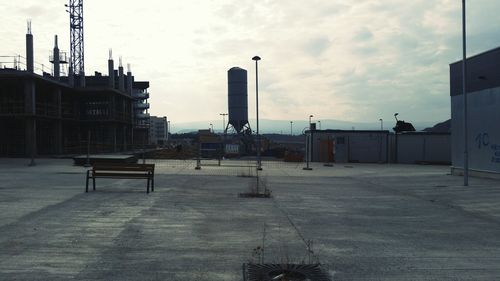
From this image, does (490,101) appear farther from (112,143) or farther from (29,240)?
(112,143)

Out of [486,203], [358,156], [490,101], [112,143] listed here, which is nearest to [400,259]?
[486,203]

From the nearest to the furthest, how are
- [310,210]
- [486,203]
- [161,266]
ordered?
[161,266] < [310,210] < [486,203]

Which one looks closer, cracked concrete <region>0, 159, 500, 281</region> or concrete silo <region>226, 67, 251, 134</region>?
cracked concrete <region>0, 159, 500, 281</region>

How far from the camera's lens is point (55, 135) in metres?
45.8

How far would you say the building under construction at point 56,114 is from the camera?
40.2 meters

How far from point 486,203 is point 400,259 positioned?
756cm

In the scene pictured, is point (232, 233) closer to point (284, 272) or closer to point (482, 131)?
point (284, 272)

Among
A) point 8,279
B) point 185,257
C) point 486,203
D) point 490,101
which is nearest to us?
point 8,279

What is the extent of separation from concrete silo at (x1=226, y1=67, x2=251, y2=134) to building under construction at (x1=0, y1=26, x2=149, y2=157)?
14.7 metres

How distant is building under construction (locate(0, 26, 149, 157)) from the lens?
4025 cm

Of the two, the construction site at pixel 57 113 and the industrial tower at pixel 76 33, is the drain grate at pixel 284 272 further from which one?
the industrial tower at pixel 76 33

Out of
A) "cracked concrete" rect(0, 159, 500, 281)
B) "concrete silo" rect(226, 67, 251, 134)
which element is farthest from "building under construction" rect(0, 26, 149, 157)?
"cracked concrete" rect(0, 159, 500, 281)

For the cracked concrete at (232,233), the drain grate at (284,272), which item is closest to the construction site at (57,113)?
the cracked concrete at (232,233)

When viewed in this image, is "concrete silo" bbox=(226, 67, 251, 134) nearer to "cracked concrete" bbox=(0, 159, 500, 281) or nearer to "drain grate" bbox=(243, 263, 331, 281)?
"cracked concrete" bbox=(0, 159, 500, 281)
